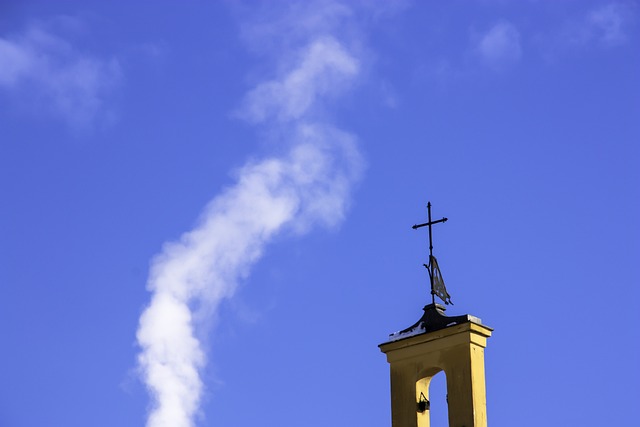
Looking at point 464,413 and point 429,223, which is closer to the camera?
point 464,413

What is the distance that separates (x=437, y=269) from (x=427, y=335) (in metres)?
0.81

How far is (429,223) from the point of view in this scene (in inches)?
818

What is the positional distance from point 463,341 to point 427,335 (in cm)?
57

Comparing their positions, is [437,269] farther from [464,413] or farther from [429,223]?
[464,413]

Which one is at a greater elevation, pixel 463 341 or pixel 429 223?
pixel 429 223

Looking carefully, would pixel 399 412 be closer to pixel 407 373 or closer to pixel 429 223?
pixel 407 373

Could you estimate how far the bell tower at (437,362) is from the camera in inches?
769

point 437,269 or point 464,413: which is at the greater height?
point 437,269

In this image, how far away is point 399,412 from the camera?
794 inches

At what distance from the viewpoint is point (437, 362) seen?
20047 mm

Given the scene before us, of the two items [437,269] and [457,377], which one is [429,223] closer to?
[437,269]

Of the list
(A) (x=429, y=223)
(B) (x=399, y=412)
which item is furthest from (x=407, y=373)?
(A) (x=429, y=223)

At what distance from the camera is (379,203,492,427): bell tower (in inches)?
769

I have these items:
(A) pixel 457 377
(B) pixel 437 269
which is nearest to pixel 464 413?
(A) pixel 457 377
